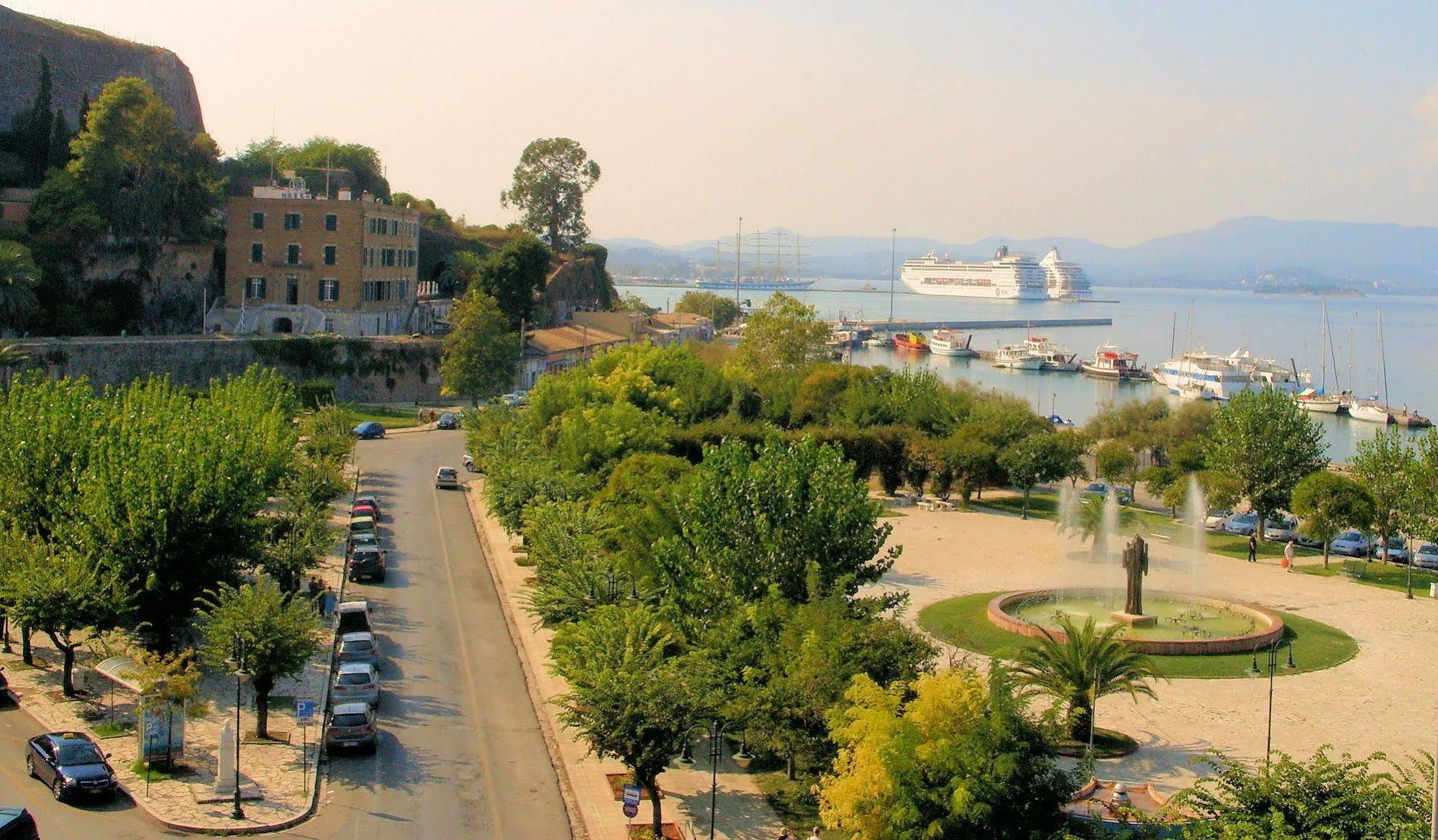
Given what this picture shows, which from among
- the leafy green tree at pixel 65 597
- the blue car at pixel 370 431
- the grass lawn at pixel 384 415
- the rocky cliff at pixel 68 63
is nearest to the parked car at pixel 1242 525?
the blue car at pixel 370 431

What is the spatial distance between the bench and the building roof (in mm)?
44020

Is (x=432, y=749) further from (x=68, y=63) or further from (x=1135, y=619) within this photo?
(x=68, y=63)

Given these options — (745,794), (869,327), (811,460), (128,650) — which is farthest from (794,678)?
(869,327)

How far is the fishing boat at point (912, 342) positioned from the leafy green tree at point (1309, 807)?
134 meters

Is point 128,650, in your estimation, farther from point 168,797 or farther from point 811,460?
point 811,460

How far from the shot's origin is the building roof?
73.6 metres

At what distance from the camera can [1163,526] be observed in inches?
1688

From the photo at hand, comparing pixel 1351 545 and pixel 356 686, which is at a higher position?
pixel 1351 545

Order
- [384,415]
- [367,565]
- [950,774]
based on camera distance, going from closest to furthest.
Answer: [950,774]
[367,565]
[384,415]

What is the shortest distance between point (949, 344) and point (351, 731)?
12405 centimetres

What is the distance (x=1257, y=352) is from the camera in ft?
510

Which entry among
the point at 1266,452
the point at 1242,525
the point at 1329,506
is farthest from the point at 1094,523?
the point at 1242,525

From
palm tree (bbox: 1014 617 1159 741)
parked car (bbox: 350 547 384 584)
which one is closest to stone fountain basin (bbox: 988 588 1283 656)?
palm tree (bbox: 1014 617 1159 741)

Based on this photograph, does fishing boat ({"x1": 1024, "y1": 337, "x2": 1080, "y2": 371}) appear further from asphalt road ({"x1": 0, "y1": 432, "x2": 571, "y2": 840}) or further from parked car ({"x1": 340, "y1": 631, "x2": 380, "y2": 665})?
parked car ({"x1": 340, "y1": 631, "x2": 380, "y2": 665})
